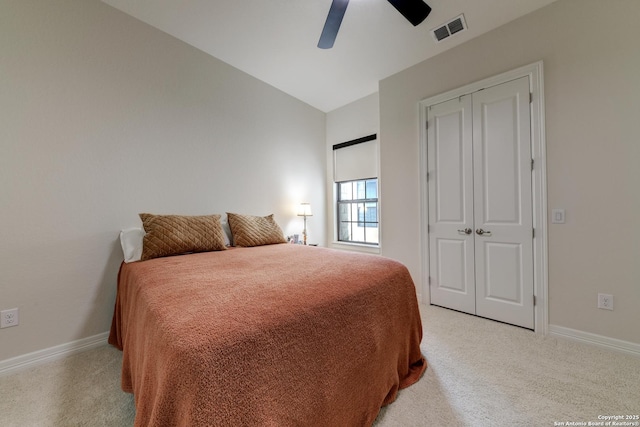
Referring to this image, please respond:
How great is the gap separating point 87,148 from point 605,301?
4.25m

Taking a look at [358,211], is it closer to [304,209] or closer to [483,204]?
[304,209]

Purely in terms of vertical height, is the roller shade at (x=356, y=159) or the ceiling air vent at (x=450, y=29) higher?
the ceiling air vent at (x=450, y=29)

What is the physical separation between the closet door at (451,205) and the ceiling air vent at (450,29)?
610 millimetres

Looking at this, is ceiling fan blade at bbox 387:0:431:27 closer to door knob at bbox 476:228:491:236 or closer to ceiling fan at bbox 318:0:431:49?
ceiling fan at bbox 318:0:431:49

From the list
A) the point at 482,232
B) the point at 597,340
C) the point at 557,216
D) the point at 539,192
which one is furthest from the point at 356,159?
the point at 597,340

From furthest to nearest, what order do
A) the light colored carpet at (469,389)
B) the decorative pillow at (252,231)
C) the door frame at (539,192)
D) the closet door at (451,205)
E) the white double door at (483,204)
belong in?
the decorative pillow at (252,231) < the closet door at (451,205) < the white double door at (483,204) < the door frame at (539,192) < the light colored carpet at (469,389)

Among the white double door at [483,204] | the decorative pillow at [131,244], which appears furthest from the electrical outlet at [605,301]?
the decorative pillow at [131,244]

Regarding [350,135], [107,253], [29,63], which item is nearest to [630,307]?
[350,135]

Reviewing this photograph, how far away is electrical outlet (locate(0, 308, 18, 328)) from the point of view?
1.62 meters

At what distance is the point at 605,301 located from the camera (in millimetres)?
1828

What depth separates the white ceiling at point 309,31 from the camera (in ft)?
6.82

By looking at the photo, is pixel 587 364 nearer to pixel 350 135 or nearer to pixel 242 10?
pixel 350 135

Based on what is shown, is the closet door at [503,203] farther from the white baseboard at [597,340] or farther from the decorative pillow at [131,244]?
the decorative pillow at [131,244]

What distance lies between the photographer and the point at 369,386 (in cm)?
115
